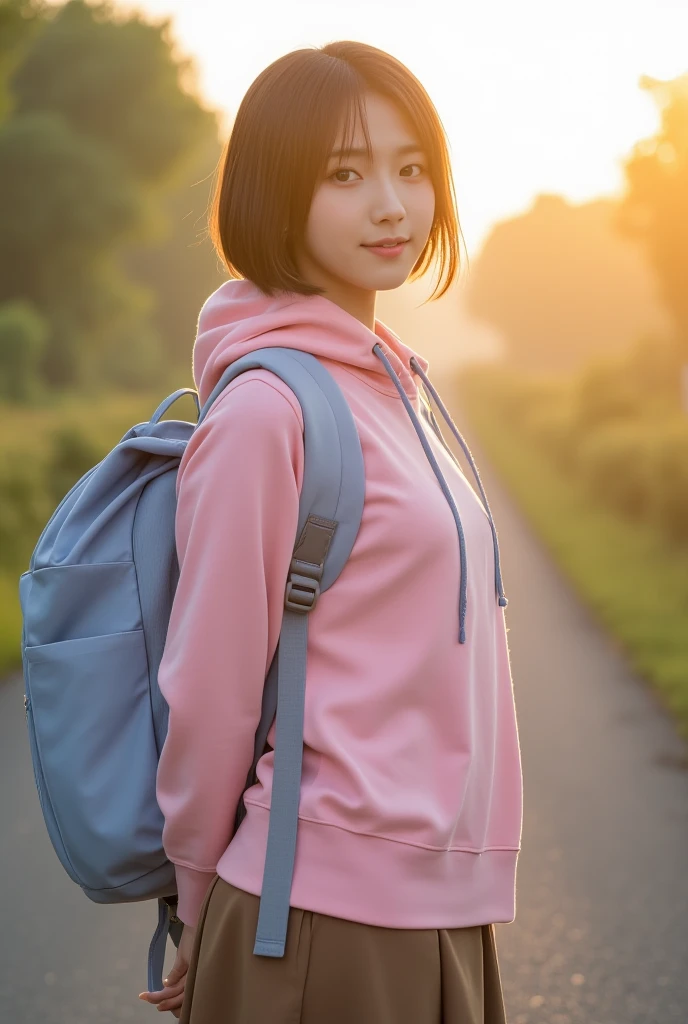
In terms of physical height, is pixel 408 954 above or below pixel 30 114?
below

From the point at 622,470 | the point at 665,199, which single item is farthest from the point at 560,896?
the point at 665,199

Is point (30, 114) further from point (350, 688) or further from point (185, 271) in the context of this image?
point (350, 688)

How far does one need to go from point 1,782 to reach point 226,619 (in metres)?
3.63

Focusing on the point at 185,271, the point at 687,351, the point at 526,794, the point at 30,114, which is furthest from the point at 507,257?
the point at 526,794

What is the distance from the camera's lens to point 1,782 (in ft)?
15.4

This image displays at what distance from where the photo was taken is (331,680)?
1.51 metres

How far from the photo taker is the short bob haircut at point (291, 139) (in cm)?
157

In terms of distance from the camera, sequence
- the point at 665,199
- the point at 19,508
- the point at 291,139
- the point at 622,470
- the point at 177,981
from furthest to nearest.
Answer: the point at 665,199
the point at 622,470
the point at 19,508
the point at 177,981
the point at 291,139

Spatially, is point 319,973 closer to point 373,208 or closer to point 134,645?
point 134,645

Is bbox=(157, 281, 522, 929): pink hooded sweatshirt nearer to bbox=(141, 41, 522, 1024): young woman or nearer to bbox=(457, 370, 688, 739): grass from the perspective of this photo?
bbox=(141, 41, 522, 1024): young woman

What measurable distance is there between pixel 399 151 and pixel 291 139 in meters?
0.17

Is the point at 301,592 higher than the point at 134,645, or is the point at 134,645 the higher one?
the point at 301,592

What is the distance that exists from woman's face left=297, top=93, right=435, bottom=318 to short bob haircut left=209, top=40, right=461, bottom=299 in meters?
0.02

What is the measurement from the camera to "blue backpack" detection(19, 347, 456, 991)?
148 centimetres
